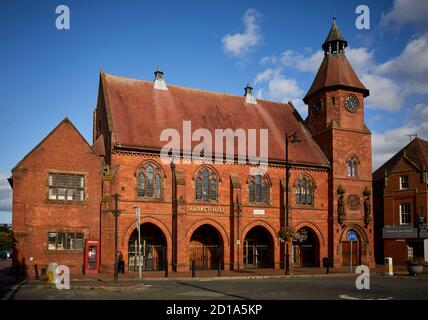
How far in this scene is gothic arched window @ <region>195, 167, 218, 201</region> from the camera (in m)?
35.2

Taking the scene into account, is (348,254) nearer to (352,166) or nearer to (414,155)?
(352,166)

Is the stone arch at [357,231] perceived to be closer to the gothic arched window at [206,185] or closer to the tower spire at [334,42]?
the gothic arched window at [206,185]

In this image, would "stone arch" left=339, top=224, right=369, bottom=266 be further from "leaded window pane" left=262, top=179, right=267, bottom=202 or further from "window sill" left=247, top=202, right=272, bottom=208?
"leaded window pane" left=262, top=179, right=267, bottom=202

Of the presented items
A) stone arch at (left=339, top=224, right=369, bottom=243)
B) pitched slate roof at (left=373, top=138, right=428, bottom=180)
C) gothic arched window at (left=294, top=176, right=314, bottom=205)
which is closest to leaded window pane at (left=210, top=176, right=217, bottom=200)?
gothic arched window at (left=294, top=176, right=314, bottom=205)

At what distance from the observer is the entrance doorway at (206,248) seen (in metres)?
36.2

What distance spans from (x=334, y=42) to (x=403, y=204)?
1795 centimetres

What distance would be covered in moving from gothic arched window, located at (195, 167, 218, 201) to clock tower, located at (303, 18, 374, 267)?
428 inches

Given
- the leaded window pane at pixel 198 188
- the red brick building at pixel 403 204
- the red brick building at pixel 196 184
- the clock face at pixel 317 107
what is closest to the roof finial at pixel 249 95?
the red brick building at pixel 196 184

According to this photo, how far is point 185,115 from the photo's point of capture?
123 ft

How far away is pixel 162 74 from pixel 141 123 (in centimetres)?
629

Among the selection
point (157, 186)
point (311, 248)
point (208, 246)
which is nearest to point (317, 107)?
point (311, 248)
